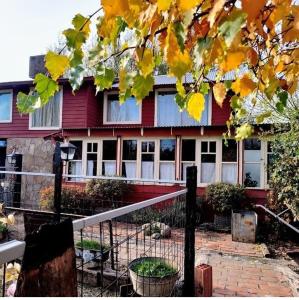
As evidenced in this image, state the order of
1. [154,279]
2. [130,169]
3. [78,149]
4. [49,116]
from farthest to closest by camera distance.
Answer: [49,116] → [78,149] → [130,169] → [154,279]

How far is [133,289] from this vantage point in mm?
3520

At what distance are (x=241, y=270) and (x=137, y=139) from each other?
7964 mm

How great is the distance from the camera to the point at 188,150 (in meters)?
12.4

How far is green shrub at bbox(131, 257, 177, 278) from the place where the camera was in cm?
354

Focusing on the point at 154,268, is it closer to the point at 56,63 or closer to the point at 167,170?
the point at 56,63

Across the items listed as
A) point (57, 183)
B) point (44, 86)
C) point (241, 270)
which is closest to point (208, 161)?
point (241, 270)

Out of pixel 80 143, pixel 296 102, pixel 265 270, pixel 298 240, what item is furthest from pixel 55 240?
pixel 80 143

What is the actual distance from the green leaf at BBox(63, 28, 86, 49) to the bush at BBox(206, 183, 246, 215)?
994 centimetres

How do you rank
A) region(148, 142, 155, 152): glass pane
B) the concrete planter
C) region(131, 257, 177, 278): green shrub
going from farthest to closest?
region(148, 142, 155, 152): glass pane < the concrete planter < region(131, 257, 177, 278): green shrub

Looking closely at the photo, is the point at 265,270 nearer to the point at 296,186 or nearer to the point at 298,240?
the point at 296,186

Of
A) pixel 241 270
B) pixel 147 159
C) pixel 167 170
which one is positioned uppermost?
pixel 147 159

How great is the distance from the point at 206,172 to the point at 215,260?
5968mm

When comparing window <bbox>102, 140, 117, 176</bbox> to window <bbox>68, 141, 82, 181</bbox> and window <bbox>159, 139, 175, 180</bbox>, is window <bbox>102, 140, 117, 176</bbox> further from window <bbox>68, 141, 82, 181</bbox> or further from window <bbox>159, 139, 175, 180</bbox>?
window <bbox>159, 139, 175, 180</bbox>

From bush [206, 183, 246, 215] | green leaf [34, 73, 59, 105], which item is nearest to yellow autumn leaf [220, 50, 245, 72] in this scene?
green leaf [34, 73, 59, 105]
